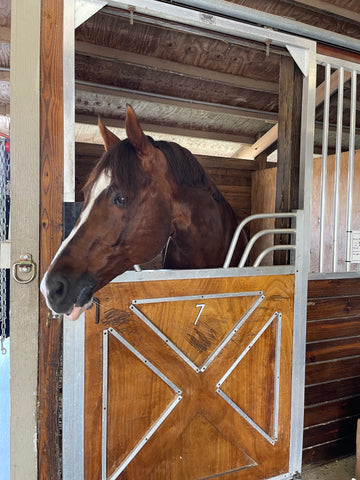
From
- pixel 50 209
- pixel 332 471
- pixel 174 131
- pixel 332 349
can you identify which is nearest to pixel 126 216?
pixel 50 209

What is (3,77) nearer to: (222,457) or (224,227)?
→ (224,227)

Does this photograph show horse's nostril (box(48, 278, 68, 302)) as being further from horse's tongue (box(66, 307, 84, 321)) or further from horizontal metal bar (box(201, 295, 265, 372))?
horizontal metal bar (box(201, 295, 265, 372))

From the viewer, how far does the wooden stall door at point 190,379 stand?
1078mm

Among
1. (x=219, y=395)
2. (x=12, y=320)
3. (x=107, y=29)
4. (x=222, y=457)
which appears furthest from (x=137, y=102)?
(x=222, y=457)

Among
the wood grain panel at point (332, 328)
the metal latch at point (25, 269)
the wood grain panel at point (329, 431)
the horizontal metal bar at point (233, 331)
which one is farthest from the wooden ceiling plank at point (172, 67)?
the wood grain panel at point (329, 431)

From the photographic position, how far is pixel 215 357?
48.8 inches

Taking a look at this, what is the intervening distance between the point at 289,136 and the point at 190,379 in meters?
1.25

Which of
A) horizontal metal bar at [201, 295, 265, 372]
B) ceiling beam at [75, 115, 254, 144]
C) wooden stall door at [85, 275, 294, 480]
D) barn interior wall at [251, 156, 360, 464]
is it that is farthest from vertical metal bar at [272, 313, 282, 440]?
ceiling beam at [75, 115, 254, 144]

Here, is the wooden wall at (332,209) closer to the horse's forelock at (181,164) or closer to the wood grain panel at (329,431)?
the wood grain panel at (329,431)

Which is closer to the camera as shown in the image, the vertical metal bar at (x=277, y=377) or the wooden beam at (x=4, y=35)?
the vertical metal bar at (x=277, y=377)

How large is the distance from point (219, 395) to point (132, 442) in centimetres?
39

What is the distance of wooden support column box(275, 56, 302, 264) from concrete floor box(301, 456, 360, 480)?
1194mm

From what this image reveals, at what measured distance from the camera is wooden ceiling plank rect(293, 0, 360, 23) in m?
1.50

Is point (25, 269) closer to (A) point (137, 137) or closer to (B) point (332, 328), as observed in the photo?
(A) point (137, 137)
